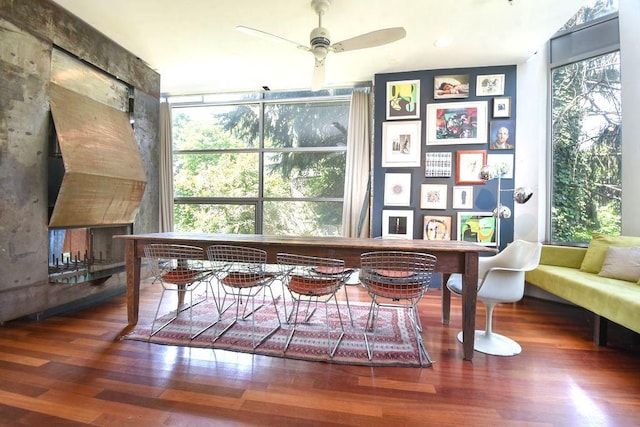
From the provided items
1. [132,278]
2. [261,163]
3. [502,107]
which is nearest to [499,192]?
[502,107]

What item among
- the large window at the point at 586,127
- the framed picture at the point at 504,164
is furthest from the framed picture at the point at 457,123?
the large window at the point at 586,127

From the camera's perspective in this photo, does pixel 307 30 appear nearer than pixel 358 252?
No

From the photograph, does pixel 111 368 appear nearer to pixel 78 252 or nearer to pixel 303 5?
pixel 78 252

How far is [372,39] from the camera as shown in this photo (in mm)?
2400

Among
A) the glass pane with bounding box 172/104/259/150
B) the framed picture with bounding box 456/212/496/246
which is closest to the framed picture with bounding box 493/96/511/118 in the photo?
the framed picture with bounding box 456/212/496/246

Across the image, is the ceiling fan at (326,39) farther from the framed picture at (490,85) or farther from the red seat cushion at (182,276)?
the framed picture at (490,85)

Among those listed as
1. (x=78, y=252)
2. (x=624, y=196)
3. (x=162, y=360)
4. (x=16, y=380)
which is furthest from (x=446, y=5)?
(x=78, y=252)

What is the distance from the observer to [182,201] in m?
5.01

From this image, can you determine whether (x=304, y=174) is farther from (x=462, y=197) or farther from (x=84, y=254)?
(x=84, y=254)

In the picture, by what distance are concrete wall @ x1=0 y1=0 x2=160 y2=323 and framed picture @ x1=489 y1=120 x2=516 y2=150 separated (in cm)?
513

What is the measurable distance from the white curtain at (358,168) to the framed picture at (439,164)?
2.85 feet

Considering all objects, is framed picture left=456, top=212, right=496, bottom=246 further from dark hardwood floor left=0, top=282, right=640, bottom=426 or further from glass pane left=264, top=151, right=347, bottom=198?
glass pane left=264, top=151, right=347, bottom=198

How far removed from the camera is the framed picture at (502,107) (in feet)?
12.7

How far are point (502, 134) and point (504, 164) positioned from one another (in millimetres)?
414
